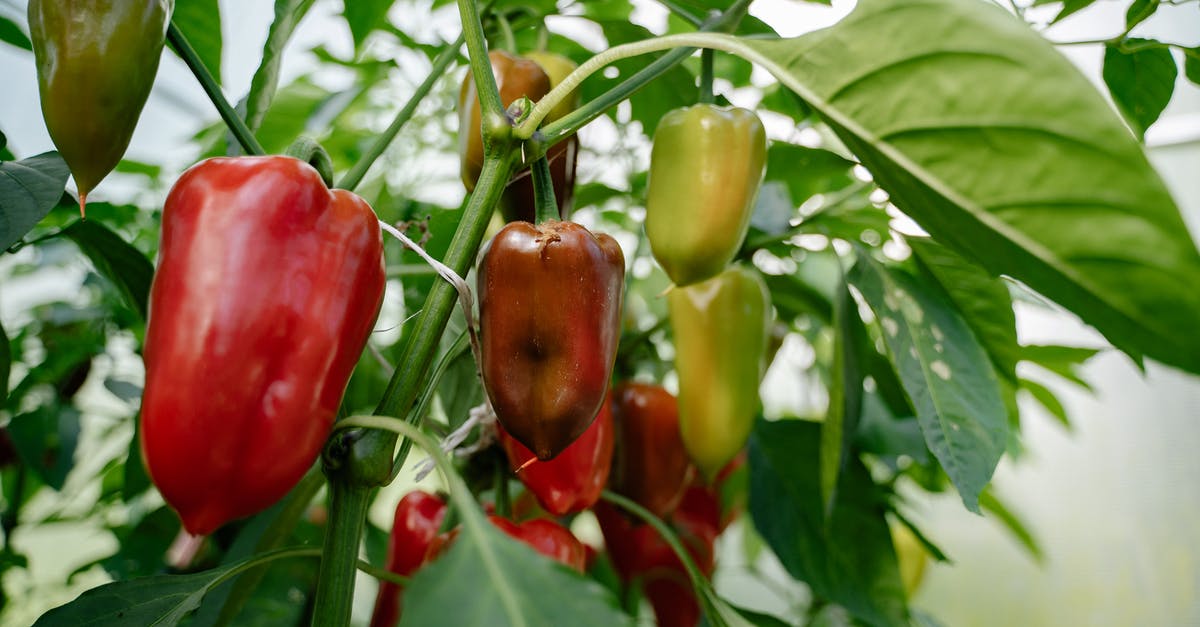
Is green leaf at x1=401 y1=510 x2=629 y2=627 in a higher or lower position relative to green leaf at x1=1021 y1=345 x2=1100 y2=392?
higher

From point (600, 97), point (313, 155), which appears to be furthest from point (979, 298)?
point (313, 155)

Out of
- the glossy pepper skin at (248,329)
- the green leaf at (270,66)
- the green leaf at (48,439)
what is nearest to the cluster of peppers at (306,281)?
the glossy pepper skin at (248,329)

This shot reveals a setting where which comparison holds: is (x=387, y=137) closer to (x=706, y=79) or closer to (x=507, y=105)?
(x=507, y=105)

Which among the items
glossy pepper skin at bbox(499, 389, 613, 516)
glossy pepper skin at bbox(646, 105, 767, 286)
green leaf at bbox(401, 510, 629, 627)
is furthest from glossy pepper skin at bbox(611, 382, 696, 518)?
green leaf at bbox(401, 510, 629, 627)

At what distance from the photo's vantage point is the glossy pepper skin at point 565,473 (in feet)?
1.58

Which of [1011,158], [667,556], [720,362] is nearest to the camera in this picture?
[1011,158]

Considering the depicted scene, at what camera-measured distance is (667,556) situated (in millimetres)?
709

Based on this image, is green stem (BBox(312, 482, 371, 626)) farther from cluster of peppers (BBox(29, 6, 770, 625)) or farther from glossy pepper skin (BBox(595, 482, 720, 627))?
glossy pepper skin (BBox(595, 482, 720, 627))

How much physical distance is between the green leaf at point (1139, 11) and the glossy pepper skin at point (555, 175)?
0.32m

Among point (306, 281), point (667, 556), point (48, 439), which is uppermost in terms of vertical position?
point (306, 281)

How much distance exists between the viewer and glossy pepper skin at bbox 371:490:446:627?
0.51 m

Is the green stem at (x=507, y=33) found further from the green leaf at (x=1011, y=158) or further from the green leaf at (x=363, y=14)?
the green leaf at (x=1011, y=158)

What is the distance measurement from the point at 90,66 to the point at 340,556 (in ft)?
0.69

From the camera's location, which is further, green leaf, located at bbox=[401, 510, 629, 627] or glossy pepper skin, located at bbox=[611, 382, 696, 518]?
glossy pepper skin, located at bbox=[611, 382, 696, 518]
